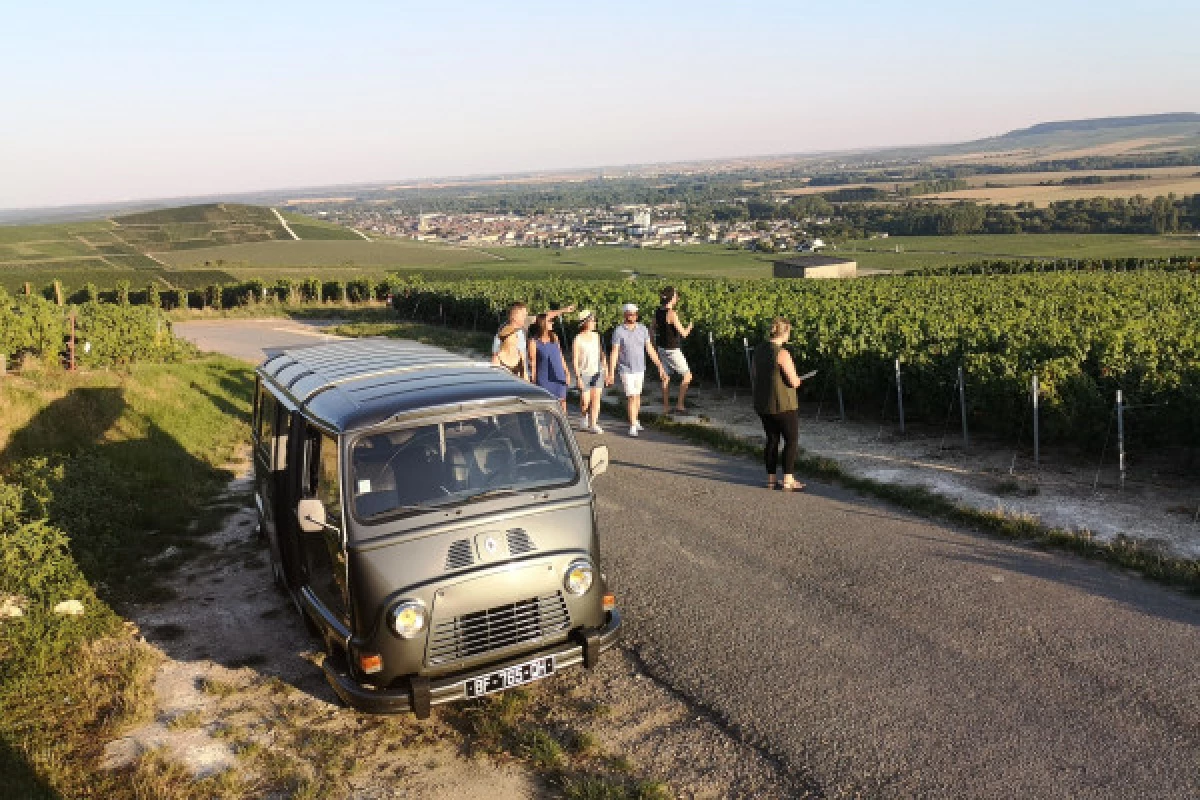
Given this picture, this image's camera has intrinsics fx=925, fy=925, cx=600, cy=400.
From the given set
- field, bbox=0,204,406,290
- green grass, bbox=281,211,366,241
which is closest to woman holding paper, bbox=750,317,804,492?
field, bbox=0,204,406,290

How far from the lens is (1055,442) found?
1259 centimetres

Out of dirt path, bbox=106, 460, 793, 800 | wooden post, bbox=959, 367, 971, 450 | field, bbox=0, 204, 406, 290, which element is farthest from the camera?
field, bbox=0, 204, 406, 290

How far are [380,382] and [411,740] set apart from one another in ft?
8.16

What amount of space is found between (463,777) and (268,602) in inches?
148

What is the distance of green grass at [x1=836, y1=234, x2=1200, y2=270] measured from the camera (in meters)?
79.9

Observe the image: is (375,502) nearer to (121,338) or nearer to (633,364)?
(633,364)

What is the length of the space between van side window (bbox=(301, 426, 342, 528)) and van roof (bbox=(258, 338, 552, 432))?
150 mm

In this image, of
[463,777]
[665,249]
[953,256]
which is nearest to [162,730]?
[463,777]

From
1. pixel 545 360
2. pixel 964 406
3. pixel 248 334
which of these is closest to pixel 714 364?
pixel 964 406

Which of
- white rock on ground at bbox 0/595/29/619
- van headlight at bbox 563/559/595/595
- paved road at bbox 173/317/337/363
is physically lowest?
paved road at bbox 173/317/337/363

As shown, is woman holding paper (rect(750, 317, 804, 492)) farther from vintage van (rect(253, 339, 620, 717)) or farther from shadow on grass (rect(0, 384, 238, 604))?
shadow on grass (rect(0, 384, 238, 604))

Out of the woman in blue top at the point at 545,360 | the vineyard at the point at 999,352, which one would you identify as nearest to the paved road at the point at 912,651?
the woman in blue top at the point at 545,360

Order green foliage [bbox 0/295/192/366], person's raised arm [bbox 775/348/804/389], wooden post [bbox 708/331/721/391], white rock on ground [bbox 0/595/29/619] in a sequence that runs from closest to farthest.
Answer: white rock on ground [bbox 0/595/29/619]
person's raised arm [bbox 775/348/804/389]
wooden post [bbox 708/331/721/391]
green foliage [bbox 0/295/192/366]

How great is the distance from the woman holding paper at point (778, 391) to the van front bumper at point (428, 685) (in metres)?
5.13
